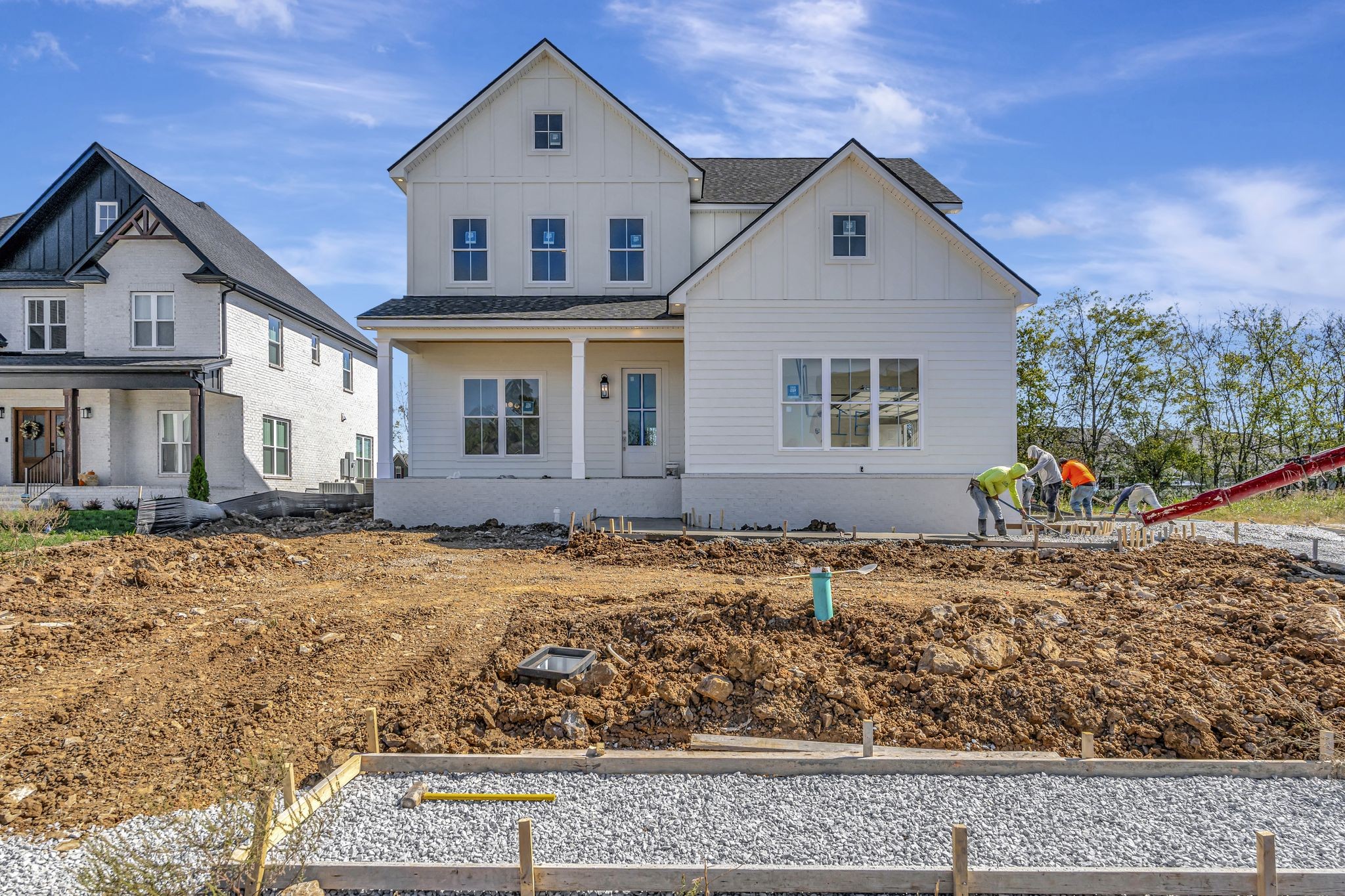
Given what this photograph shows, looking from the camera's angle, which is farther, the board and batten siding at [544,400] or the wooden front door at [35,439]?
the wooden front door at [35,439]

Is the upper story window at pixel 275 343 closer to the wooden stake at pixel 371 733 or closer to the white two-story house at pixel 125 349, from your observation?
the white two-story house at pixel 125 349

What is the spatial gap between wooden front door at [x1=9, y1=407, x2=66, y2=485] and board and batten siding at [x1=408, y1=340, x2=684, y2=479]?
35.1 ft

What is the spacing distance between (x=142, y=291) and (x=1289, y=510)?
29.1 metres

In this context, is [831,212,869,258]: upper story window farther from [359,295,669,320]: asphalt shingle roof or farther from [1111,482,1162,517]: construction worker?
[1111,482,1162,517]: construction worker

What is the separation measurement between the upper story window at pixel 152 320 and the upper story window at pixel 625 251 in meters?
11.7

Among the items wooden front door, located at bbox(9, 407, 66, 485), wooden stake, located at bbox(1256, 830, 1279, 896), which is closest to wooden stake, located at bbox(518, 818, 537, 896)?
wooden stake, located at bbox(1256, 830, 1279, 896)

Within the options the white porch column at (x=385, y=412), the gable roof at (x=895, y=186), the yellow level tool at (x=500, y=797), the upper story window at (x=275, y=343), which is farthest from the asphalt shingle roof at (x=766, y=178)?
the yellow level tool at (x=500, y=797)

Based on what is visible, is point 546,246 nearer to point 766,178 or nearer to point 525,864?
point 766,178

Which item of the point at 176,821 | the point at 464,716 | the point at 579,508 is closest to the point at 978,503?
the point at 579,508

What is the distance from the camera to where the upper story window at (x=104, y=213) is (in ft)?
68.3

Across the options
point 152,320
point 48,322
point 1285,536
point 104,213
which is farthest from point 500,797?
point 104,213

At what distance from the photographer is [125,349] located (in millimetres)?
19656

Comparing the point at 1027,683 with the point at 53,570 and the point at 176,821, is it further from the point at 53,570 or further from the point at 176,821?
the point at 53,570

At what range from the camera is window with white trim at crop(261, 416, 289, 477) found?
20984 mm
